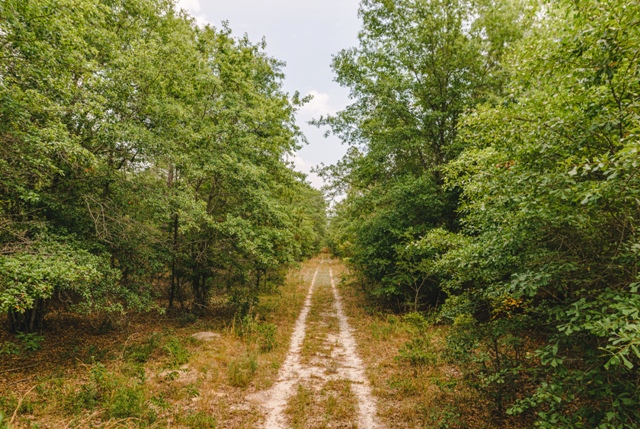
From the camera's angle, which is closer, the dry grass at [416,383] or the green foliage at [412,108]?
the dry grass at [416,383]

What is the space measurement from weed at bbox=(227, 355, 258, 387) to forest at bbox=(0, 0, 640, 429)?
80 millimetres

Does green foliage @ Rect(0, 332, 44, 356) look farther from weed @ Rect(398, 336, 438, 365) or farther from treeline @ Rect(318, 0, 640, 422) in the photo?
treeline @ Rect(318, 0, 640, 422)

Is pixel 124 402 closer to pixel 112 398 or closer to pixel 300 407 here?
pixel 112 398

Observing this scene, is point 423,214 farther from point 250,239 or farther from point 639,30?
point 639,30

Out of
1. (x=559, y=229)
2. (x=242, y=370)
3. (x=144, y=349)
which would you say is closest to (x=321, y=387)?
(x=242, y=370)

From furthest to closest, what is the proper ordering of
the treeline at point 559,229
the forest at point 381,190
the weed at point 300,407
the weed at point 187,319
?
the weed at point 187,319 < the weed at point 300,407 < the forest at point 381,190 < the treeline at point 559,229

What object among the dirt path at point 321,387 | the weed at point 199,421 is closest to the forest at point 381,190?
the weed at point 199,421

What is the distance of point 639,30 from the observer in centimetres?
333

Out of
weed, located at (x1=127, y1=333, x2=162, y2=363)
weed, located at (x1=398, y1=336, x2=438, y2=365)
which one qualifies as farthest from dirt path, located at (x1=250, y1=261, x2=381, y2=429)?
weed, located at (x1=127, y1=333, x2=162, y2=363)

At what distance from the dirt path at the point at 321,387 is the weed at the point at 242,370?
0.73 metres

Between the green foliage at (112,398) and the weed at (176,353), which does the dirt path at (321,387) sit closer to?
the green foliage at (112,398)

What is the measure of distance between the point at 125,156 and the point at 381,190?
10.7 m

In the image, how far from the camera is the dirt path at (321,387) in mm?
6297

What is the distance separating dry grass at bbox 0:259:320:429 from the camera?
596 cm
